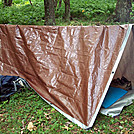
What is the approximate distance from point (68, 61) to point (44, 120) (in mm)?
1185

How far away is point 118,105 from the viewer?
3.37 metres

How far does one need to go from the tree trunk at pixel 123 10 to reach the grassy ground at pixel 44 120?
502cm

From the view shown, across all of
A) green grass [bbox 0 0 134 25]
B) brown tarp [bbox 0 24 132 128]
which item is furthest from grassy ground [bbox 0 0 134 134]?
Answer: green grass [bbox 0 0 134 25]

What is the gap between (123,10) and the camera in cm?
716

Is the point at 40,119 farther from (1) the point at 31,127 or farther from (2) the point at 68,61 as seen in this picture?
(2) the point at 68,61

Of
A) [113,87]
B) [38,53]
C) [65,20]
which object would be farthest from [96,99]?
[65,20]

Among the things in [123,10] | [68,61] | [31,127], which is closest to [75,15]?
[123,10]

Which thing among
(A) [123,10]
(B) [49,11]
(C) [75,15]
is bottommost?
(C) [75,15]

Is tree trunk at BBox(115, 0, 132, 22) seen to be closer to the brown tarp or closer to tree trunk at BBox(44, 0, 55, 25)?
tree trunk at BBox(44, 0, 55, 25)

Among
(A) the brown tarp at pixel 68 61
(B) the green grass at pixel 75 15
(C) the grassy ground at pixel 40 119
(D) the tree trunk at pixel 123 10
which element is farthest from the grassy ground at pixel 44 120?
(B) the green grass at pixel 75 15

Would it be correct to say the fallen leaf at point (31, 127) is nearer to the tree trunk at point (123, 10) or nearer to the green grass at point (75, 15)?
the green grass at point (75, 15)

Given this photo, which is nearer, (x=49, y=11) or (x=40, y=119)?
(x=40, y=119)

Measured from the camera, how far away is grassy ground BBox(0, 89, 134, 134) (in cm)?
280

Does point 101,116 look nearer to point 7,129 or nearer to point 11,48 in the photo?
point 7,129
